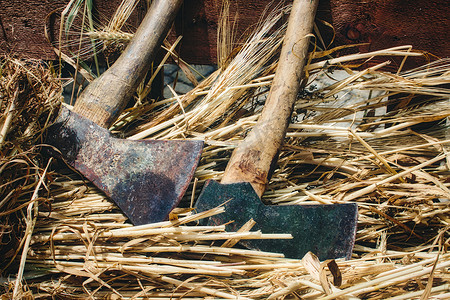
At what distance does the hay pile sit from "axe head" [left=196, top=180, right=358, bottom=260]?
0.16ft

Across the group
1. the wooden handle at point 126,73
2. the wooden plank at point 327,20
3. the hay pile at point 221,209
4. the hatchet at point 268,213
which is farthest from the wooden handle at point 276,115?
the wooden handle at point 126,73

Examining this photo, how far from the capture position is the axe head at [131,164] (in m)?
1.25

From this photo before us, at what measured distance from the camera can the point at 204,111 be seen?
59.7 inches

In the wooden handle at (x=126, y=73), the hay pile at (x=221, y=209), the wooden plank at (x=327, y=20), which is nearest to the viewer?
the hay pile at (x=221, y=209)

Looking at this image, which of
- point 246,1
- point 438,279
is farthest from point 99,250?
point 246,1

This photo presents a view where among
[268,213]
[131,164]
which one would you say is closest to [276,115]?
[268,213]

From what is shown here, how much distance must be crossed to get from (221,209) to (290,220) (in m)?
0.29

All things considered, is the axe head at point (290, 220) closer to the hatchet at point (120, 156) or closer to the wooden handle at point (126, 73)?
the hatchet at point (120, 156)

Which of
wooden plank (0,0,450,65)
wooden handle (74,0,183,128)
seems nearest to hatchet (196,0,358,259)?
wooden handle (74,0,183,128)

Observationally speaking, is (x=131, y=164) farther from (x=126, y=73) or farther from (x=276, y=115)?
(x=276, y=115)

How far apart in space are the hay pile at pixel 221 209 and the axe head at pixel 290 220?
49 mm

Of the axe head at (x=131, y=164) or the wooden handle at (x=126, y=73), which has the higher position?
the wooden handle at (x=126, y=73)

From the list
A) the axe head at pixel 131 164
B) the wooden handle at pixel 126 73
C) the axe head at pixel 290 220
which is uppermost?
the wooden handle at pixel 126 73

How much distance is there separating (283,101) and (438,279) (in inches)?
32.6
